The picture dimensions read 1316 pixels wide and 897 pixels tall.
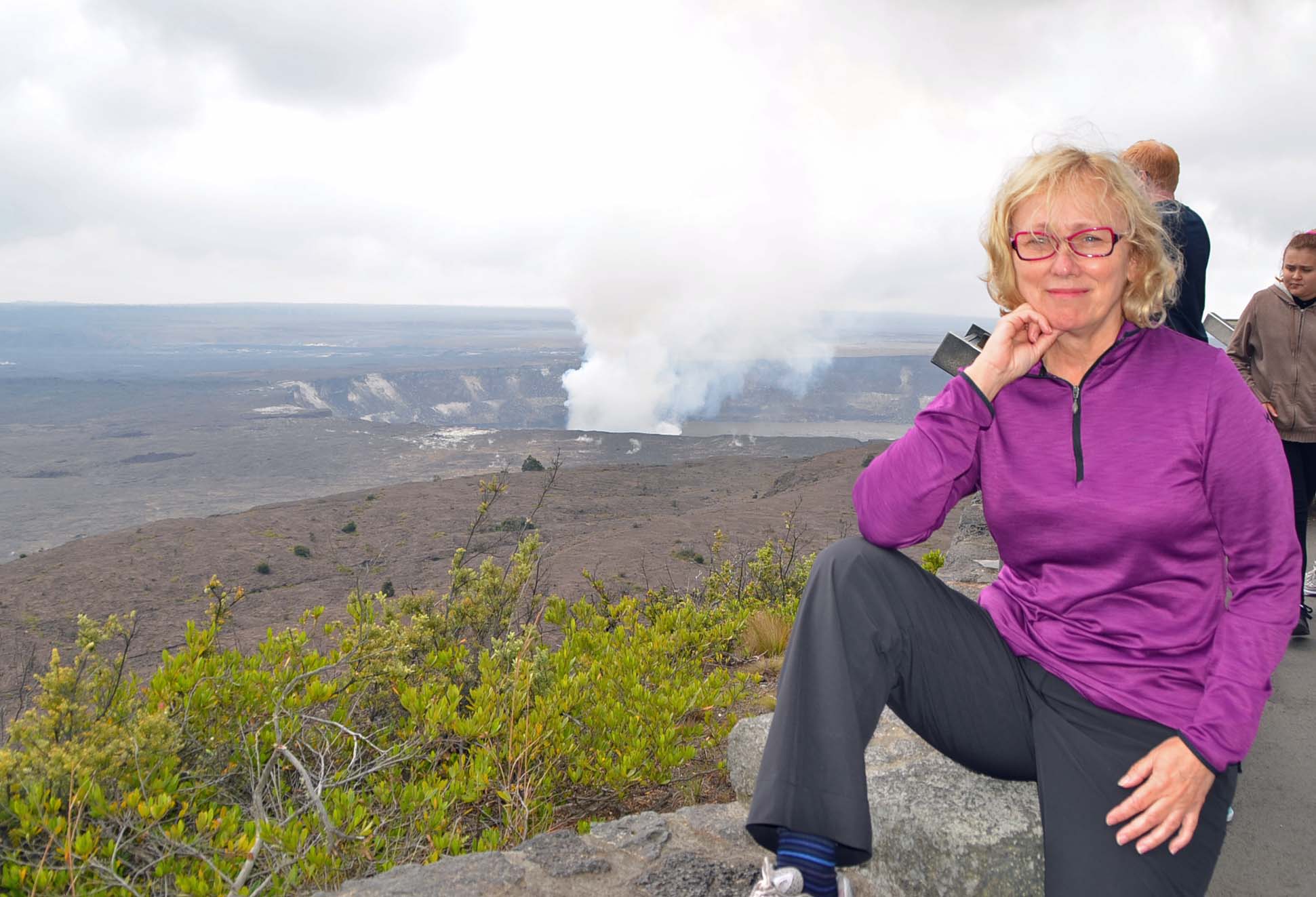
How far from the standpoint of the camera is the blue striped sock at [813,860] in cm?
150

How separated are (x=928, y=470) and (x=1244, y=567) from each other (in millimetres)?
583

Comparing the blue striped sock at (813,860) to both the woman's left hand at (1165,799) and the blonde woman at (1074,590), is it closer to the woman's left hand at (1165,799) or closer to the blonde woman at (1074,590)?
the blonde woman at (1074,590)

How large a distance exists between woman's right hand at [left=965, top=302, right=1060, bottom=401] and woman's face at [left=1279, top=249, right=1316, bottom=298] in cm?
292

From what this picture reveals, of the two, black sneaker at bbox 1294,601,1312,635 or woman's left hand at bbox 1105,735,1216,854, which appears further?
black sneaker at bbox 1294,601,1312,635

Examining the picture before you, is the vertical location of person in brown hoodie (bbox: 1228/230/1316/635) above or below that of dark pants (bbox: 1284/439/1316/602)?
above

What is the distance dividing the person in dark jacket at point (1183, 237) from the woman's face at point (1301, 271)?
2.89 ft

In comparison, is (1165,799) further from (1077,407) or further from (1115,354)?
(1115,354)

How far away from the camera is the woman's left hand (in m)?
1.49

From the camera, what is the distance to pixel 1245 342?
Result: 415cm

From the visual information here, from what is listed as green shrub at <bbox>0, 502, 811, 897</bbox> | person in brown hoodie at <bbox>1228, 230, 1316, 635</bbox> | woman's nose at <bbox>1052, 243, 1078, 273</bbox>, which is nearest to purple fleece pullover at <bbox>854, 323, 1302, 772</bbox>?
woman's nose at <bbox>1052, 243, 1078, 273</bbox>

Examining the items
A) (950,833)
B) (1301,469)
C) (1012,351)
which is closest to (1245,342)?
(1301,469)

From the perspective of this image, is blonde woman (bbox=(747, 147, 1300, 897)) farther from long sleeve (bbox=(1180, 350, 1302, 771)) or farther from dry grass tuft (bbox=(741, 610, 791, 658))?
dry grass tuft (bbox=(741, 610, 791, 658))

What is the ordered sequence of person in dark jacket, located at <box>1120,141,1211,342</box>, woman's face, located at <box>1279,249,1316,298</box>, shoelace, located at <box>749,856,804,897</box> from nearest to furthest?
shoelace, located at <box>749,856,804,897</box>
person in dark jacket, located at <box>1120,141,1211,342</box>
woman's face, located at <box>1279,249,1316,298</box>

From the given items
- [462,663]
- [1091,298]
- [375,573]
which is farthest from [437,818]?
[375,573]
